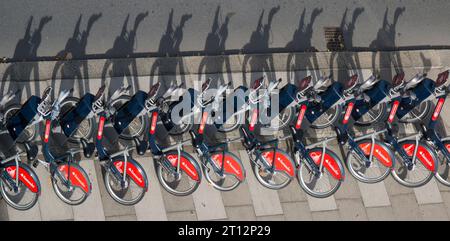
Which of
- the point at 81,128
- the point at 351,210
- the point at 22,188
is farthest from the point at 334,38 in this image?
the point at 22,188

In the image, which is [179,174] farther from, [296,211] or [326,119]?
[326,119]

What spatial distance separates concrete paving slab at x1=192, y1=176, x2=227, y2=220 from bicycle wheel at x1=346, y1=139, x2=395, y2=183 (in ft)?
7.74

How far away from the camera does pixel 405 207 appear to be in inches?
408

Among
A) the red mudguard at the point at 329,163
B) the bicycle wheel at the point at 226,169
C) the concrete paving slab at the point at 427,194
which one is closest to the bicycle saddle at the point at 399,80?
the red mudguard at the point at 329,163

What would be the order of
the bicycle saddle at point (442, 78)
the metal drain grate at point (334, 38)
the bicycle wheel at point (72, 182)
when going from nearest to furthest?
the bicycle wheel at point (72, 182)
the bicycle saddle at point (442, 78)
the metal drain grate at point (334, 38)

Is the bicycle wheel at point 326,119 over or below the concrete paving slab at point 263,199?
over

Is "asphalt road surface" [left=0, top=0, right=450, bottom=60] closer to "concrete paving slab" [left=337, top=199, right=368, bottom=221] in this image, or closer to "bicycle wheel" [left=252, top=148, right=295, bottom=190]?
"bicycle wheel" [left=252, top=148, right=295, bottom=190]

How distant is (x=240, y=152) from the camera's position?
404 inches

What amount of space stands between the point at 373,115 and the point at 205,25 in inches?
138

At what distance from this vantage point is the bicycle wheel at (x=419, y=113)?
422 inches

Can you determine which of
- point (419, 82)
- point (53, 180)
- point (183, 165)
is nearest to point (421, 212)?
point (419, 82)

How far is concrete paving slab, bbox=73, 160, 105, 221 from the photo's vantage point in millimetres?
9758

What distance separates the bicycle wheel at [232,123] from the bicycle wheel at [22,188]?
3.18 metres

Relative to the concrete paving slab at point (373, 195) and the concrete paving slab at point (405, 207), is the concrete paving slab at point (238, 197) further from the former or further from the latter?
the concrete paving slab at point (405, 207)
